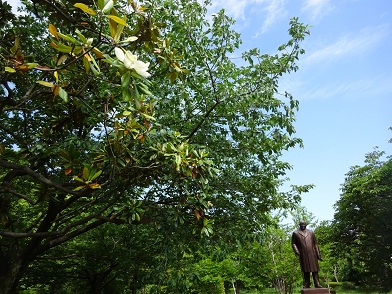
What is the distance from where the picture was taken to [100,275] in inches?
581

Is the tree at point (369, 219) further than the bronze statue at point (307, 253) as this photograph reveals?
Yes

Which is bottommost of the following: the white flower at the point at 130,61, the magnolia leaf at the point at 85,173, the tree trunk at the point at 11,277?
the tree trunk at the point at 11,277

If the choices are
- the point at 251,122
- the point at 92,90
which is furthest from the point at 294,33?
the point at 92,90

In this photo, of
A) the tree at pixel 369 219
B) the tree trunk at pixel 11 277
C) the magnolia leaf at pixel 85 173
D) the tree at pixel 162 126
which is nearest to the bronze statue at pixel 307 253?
the tree at pixel 162 126

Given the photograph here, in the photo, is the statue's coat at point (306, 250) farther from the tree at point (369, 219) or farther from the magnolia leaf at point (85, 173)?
the tree at point (369, 219)

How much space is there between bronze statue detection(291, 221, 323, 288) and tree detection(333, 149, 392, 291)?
15697mm

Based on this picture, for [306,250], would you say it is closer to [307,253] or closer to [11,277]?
[307,253]

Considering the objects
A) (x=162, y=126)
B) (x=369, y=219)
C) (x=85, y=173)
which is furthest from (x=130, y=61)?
(x=369, y=219)

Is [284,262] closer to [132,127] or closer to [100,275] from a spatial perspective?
[100,275]

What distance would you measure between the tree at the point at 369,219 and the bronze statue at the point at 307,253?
1570cm

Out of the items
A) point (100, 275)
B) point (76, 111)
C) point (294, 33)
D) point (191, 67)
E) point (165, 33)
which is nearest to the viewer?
point (76, 111)

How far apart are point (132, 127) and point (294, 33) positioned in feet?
14.5

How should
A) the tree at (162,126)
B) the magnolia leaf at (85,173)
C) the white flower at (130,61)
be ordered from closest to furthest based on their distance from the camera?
the white flower at (130,61) → the magnolia leaf at (85,173) → the tree at (162,126)

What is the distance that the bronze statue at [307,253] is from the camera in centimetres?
782
